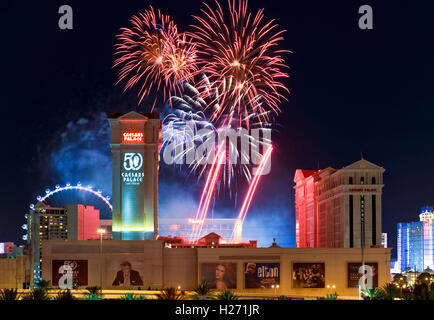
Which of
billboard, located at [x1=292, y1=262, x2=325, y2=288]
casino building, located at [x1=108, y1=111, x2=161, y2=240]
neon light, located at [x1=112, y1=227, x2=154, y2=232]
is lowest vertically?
billboard, located at [x1=292, y1=262, x2=325, y2=288]

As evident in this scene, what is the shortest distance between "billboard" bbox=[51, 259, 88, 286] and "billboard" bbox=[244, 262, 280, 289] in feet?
89.4

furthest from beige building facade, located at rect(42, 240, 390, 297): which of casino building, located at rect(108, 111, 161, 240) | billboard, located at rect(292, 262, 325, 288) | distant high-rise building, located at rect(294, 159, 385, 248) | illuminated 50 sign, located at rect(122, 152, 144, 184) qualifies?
distant high-rise building, located at rect(294, 159, 385, 248)

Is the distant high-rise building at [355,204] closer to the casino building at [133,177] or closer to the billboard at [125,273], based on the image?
the casino building at [133,177]

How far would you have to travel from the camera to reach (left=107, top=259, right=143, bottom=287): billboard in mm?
111438

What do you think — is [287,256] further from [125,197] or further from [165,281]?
[125,197]

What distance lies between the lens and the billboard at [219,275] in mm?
111812

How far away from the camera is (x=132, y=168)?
122125mm

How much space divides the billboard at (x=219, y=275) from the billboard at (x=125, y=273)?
426 inches

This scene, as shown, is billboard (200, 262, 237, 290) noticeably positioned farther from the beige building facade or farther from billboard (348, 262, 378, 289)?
billboard (348, 262, 378, 289)

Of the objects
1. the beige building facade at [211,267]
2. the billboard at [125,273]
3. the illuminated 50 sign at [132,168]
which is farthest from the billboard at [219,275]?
the illuminated 50 sign at [132,168]

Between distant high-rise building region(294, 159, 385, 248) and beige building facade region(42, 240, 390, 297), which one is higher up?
distant high-rise building region(294, 159, 385, 248)

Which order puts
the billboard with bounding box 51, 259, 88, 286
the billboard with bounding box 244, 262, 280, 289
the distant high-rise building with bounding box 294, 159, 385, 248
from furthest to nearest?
the distant high-rise building with bounding box 294, 159, 385, 248
the billboard with bounding box 244, 262, 280, 289
the billboard with bounding box 51, 259, 88, 286

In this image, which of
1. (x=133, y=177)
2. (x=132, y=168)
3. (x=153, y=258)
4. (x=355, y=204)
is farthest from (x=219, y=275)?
Answer: (x=355, y=204)
